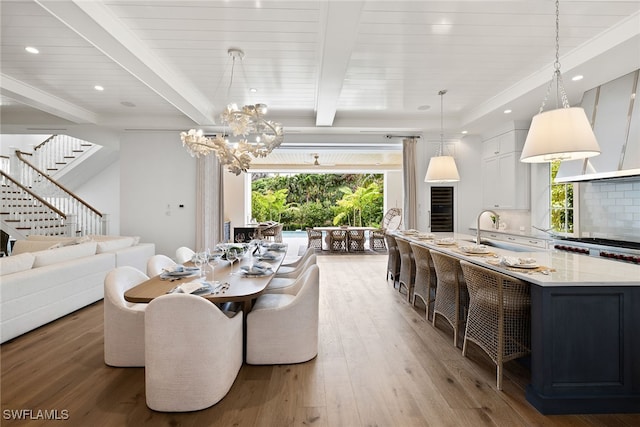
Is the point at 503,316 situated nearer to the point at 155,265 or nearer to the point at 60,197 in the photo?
the point at 155,265

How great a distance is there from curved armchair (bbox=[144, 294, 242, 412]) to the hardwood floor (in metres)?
0.09

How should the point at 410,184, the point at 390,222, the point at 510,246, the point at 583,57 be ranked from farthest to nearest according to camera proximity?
the point at 390,222 → the point at 410,184 → the point at 510,246 → the point at 583,57

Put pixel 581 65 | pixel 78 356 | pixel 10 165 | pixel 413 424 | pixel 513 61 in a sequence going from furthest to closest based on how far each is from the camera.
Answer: pixel 10 165, pixel 513 61, pixel 581 65, pixel 78 356, pixel 413 424

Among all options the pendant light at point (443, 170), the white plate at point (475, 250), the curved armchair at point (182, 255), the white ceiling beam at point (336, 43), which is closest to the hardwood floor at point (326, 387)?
the white plate at point (475, 250)

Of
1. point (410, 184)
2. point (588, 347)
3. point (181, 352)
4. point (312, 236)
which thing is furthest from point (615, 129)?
point (312, 236)

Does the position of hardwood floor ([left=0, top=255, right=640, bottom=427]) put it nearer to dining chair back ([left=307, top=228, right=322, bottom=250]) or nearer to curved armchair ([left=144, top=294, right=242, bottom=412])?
curved armchair ([left=144, top=294, right=242, bottom=412])

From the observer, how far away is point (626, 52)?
3.18 metres

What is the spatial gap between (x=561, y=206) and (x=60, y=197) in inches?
408

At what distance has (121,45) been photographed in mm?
3055

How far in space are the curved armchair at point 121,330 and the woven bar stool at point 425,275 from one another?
277cm

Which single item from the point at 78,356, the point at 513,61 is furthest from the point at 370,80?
the point at 78,356

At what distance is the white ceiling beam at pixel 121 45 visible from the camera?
8.32ft

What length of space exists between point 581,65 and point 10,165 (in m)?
10.6

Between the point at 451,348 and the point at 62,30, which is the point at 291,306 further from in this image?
the point at 62,30
